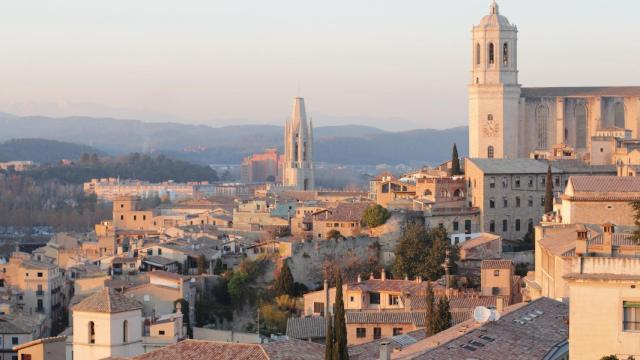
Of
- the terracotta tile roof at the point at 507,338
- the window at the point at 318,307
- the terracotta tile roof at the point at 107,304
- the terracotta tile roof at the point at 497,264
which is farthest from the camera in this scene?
the window at the point at 318,307

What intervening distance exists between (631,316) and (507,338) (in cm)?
843

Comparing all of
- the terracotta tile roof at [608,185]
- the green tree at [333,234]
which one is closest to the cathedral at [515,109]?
the green tree at [333,234]

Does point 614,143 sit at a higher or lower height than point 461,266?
higher

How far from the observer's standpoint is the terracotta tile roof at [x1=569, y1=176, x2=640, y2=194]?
37.4 m

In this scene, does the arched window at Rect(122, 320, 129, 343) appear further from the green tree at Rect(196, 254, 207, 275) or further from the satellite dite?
the green tree at Rect(196, 254, 207, 275)

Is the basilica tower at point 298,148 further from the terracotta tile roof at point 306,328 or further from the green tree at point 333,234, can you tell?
the terracotta tile roof at point 306,328

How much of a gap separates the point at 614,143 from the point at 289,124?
2731 inches

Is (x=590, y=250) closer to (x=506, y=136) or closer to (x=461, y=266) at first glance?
(x=461, y=266)

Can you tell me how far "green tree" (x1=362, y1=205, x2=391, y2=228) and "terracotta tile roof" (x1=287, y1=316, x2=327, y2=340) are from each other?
34.9 ft

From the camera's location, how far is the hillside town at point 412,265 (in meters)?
26.6

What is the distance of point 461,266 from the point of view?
47.9m

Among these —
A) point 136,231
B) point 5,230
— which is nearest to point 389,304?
point 136,231

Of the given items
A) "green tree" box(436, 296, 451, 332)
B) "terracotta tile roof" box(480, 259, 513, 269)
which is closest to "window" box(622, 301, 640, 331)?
"green tree" box(436, 296, 451, 332)

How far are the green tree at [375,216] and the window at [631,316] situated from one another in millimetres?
34156
